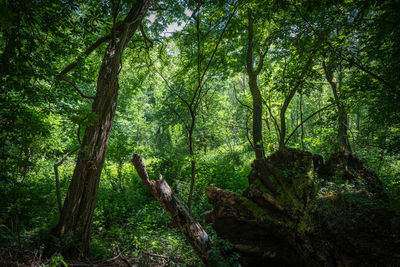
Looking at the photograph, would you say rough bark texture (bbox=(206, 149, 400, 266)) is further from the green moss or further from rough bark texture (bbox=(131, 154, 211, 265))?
rough bark texture (bbox=(131, 154, 211, 265))

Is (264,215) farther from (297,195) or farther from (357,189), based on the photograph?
(357,189)

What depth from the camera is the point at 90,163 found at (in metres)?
2.71

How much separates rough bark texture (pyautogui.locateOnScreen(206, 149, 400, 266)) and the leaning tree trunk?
7.00 feet

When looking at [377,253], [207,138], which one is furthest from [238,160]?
[377,253]

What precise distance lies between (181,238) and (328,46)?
191 inches

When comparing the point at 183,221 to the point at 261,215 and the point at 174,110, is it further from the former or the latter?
the point at 174,110

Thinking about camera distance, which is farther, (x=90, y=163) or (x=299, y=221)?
(x=299, y=221)

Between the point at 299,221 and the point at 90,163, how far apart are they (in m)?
3.50

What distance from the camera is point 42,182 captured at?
5648 mm

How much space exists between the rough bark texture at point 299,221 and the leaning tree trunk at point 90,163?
7.00 ft

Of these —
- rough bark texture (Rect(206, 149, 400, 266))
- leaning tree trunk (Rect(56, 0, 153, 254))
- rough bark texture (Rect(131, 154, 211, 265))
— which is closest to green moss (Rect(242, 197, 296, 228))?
rough bark texture (Rect(206, 149, 400, 266))

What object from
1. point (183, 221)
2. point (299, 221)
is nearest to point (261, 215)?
point (299, 221)

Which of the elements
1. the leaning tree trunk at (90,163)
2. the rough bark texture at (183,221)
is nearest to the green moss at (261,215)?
the rough bark texture at (183,221)

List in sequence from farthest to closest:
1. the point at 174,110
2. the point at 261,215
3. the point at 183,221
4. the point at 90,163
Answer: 1. the point at 174,110
2. the point at 261,215
3. the point at 183,221
4. the point at 90,163
